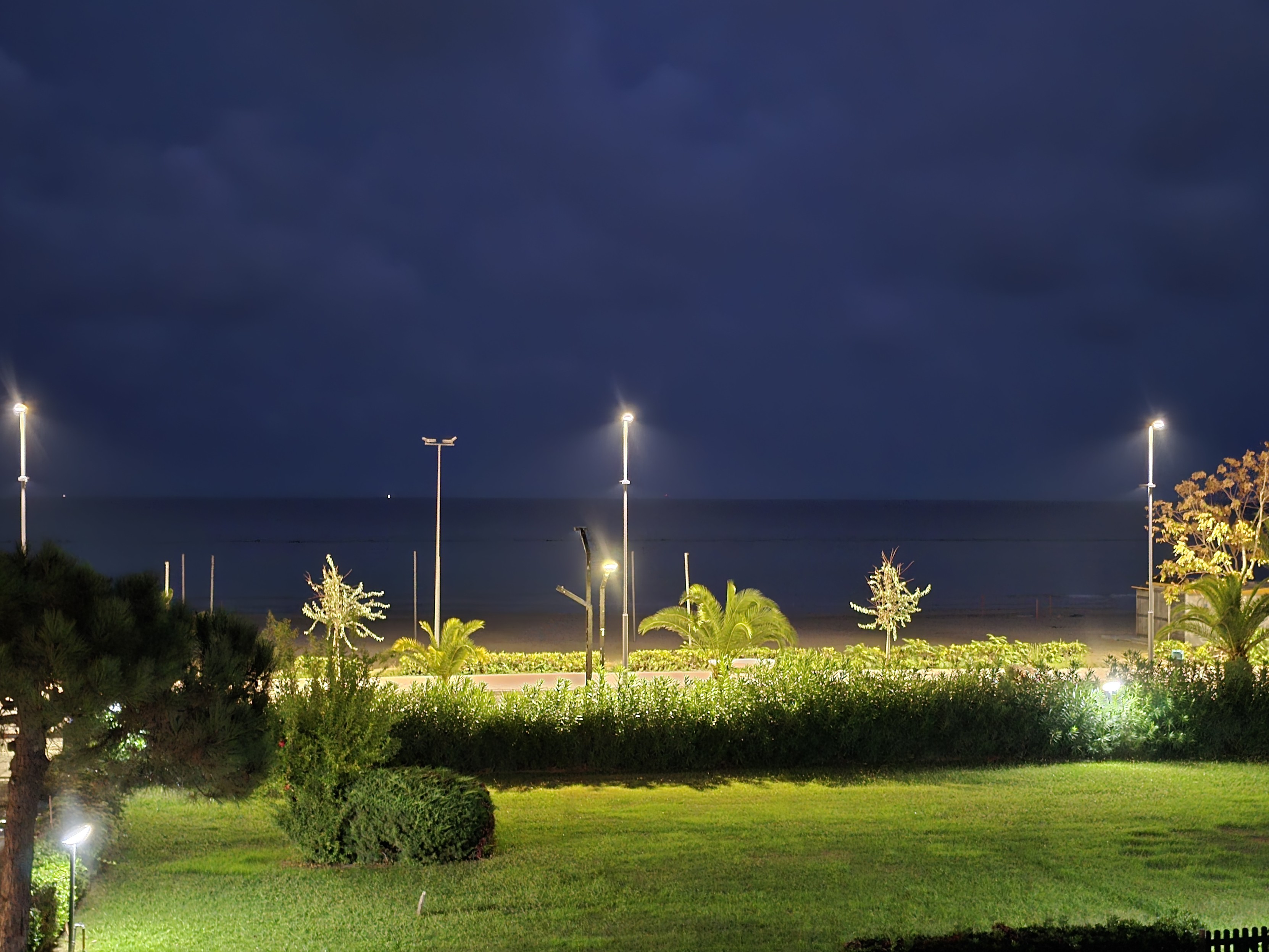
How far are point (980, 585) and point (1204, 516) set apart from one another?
50.9 metres

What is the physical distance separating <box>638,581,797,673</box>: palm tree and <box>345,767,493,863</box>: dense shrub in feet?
43.0

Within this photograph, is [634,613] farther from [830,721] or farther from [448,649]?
[830,721]

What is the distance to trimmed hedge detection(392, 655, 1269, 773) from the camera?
1484 cm

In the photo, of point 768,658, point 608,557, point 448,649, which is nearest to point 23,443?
point 448,649

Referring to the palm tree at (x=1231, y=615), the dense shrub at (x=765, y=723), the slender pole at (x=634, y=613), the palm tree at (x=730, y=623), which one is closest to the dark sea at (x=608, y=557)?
the slender pole at (x=634, y=613)

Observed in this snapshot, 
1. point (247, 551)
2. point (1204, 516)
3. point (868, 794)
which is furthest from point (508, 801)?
point (247, 551)

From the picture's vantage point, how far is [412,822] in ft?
33.2

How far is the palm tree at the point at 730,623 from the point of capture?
2362cm

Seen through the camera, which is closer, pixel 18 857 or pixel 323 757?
pixel 18 857

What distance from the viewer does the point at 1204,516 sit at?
2597cm

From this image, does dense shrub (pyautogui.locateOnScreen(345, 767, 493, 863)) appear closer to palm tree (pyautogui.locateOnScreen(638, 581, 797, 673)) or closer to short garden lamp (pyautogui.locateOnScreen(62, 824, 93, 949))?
short garden lamp (pyautogui.locateOnScreen(62, 824, 93, 949))

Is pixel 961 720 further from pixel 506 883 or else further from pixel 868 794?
pixel 506 883

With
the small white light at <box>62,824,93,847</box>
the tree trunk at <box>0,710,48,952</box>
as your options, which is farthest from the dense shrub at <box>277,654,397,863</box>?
the tree trunk at <box>0,710,48,952</box>

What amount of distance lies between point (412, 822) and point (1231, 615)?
54.2 feet
